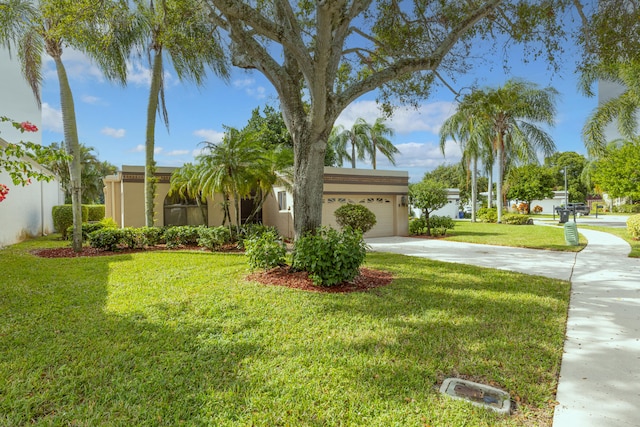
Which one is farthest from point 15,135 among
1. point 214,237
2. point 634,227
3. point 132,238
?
point 634,227

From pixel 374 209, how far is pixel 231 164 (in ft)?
27.3

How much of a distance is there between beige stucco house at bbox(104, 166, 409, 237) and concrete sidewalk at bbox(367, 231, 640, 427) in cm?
673

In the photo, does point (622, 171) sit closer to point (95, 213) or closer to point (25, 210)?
point (25, 210)

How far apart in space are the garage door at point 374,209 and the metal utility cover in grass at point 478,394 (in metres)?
12.4

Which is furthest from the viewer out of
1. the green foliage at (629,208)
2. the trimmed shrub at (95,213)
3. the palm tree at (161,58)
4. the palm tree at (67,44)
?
the green foliage at (629,208)

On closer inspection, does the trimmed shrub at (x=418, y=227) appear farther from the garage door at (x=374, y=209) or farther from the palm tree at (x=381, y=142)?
the palm tree at (x=381, y=142)

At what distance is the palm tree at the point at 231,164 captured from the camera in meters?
10.4

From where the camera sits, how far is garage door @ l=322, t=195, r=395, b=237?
1539 centimetres

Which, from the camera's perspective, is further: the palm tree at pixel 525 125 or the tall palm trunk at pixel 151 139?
the palm tree at pixel 525 125

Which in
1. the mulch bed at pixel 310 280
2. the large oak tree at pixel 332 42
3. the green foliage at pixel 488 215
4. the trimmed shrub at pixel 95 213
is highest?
the large oak tree at pixel 332 42

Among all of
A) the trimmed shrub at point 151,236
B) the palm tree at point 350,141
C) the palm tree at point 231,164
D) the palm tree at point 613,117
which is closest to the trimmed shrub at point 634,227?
the palm tree at point 613,117

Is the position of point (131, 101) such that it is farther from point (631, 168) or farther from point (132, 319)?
point (631, 168)

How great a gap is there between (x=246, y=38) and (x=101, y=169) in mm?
31703

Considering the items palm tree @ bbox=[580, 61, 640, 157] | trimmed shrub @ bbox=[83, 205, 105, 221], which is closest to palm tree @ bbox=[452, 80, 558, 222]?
palm tree @ bbox=[580, 61, 640, 157]
